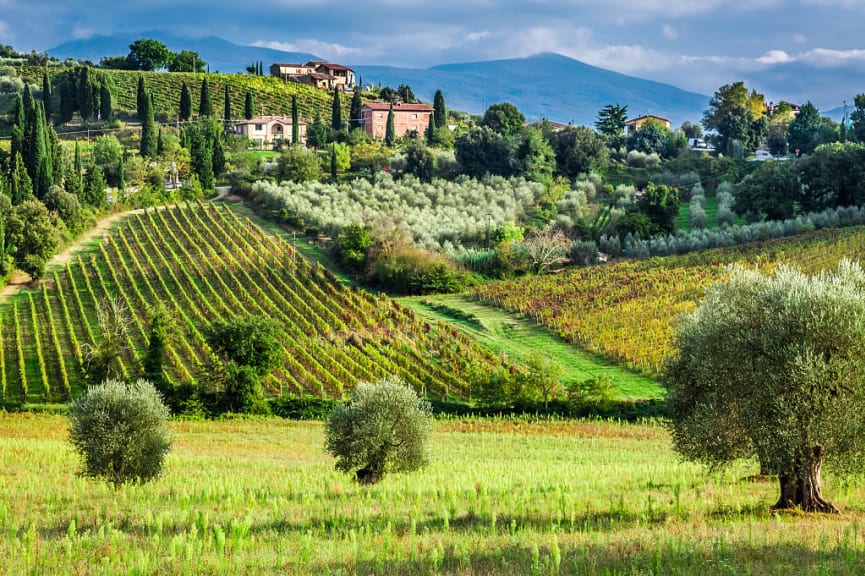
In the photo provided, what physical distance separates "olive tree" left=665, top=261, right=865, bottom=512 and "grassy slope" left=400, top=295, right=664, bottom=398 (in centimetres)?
2200

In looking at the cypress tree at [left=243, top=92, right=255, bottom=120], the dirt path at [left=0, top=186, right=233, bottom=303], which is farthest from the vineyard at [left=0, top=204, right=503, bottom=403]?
the cypress tree at [left=243, top=92, right=255, bottom=120]

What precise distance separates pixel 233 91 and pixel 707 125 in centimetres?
6385

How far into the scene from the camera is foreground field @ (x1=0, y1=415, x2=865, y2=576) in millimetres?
15633

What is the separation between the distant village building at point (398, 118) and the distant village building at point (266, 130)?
8.68m

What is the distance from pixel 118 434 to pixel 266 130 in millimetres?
91017

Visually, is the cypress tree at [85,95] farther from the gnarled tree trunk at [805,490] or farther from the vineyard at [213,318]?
the gnarled tree trunk at [805,490]

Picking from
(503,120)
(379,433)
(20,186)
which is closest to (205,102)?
(503,120)

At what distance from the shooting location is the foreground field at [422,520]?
51.3 feet

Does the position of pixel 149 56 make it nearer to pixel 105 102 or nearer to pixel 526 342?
pixel 105 102

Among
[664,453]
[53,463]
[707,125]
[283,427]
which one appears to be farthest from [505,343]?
[707,125]

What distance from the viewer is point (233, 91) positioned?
12850cm

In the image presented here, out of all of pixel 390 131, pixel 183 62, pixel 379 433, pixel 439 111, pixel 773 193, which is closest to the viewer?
pixel 379 433

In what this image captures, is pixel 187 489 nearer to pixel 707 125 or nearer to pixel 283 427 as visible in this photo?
pixel 283 427

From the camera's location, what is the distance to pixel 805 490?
19047 mm
